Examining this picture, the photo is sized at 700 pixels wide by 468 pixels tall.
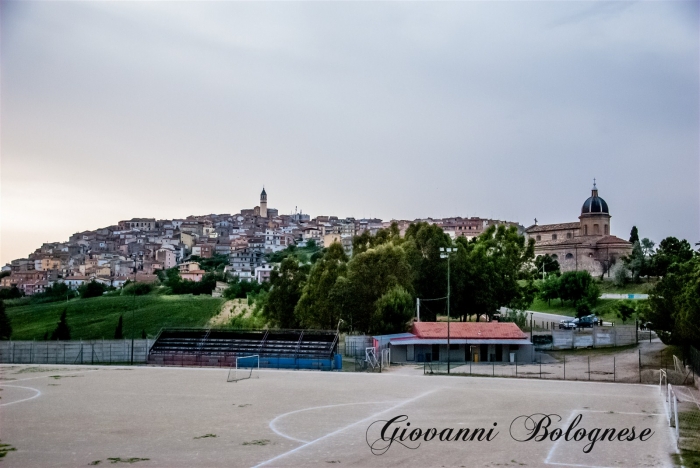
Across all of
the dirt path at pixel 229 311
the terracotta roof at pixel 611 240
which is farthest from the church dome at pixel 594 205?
the dirt path at pixel 229 311

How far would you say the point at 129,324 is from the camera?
88.8m

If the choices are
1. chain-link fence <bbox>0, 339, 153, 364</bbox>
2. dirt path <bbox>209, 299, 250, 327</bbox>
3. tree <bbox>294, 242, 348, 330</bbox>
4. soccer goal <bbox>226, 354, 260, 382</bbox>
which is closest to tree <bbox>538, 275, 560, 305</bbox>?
tree <bbox>294, 242, 348, 330</bbox>

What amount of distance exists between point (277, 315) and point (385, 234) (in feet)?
45.8

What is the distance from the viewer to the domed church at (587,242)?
10188cm

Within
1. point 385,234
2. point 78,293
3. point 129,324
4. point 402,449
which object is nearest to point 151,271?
point 78,293

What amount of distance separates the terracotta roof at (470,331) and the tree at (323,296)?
9288mm

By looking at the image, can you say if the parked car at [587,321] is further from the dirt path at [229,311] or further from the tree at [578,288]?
the dirt path at [229,311]

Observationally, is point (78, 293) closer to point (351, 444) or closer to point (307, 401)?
point (307, 401)

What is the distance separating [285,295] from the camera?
214ft

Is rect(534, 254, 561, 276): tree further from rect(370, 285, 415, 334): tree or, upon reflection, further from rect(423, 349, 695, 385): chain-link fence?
rect(370, 285, 415, 334): tree

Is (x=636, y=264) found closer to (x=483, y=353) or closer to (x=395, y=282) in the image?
(x=395, y=282)

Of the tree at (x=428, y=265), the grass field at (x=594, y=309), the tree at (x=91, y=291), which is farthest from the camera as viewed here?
the tree at (x=91, y=291)

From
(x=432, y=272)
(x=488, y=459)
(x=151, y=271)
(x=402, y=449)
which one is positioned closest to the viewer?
(x=488, y=459)

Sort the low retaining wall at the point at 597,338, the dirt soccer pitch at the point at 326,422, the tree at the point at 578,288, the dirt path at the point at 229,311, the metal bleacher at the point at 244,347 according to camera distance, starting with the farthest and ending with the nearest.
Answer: the dirt path at the point at 229,311 → the tree at the point at 578,288 → the low retaining wall at the point at 597,338 → the metal bleacher at the point at 244,347 → the dirt soccer pitch at the point at 326,422
